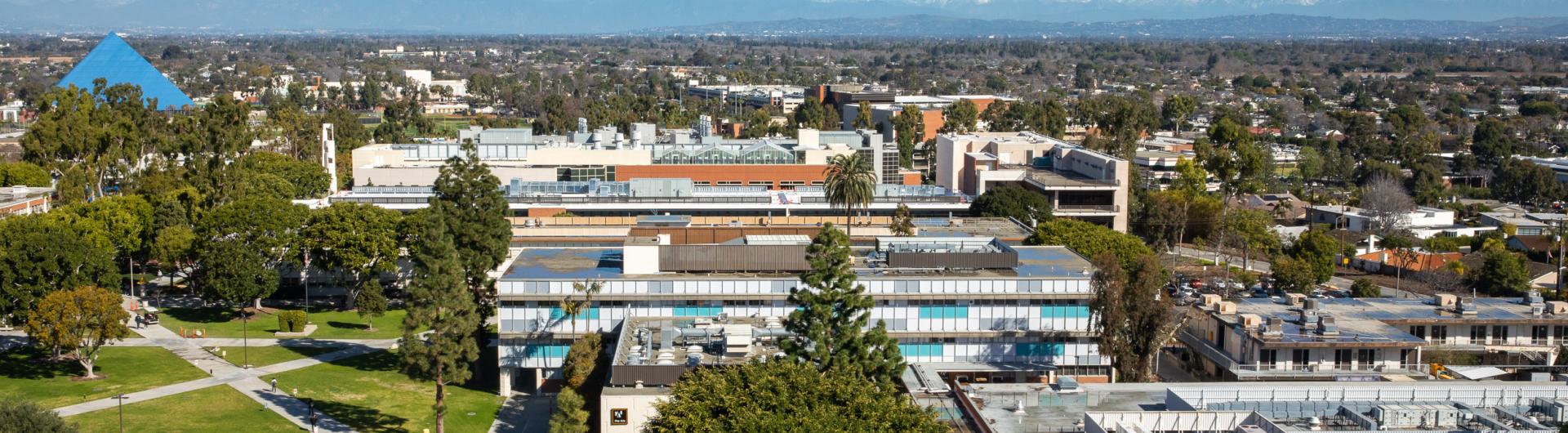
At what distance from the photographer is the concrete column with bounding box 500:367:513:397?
1945 inches

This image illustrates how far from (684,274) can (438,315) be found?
8.23 m

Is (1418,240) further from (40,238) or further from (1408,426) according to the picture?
(40,238)

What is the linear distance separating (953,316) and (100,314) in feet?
94.2

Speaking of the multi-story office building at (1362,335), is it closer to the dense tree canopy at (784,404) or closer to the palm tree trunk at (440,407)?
the dense tree canopy at (784,404)

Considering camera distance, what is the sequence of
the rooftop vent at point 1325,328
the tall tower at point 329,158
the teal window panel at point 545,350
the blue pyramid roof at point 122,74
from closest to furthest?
the rooftop vent at point 1325,328
the teal window panel at point 545,350
the tall tower at point 329,158
the blue pyramid roof at point 122,74

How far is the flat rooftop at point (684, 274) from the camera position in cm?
4850

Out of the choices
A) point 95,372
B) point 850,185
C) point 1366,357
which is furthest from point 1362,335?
point 95,372

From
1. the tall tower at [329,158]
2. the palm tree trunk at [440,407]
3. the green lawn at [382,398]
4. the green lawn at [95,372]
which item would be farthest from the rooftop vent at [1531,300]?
the tall tower at [329,158]

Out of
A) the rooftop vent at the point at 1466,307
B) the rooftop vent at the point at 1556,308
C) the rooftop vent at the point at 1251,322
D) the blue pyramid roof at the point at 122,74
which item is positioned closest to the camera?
the rooftop vent at the point at 1251,322

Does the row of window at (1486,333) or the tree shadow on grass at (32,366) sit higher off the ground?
the row of window at (1486,333)

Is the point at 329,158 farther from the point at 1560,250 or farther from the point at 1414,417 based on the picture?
the point at 1414,417

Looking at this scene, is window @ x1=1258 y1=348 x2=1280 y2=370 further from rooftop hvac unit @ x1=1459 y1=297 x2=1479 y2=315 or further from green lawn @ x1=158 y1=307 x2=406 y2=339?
green lawn @ x1=158 y1=307 x2=406 y2=339

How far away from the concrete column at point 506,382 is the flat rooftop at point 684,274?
316 centimetres

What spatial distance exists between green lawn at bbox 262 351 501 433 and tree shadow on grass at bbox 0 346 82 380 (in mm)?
7144
